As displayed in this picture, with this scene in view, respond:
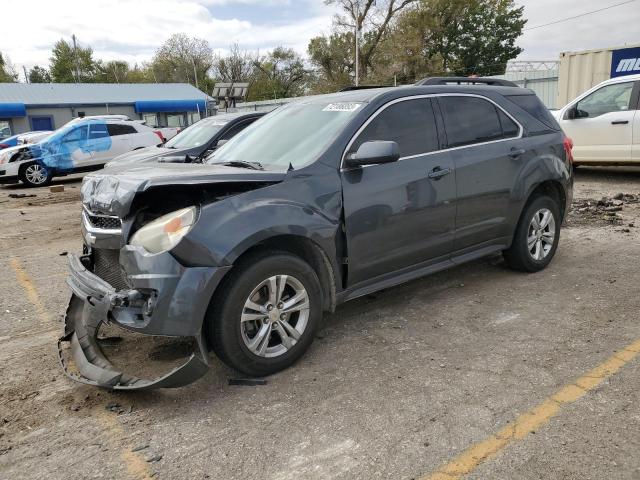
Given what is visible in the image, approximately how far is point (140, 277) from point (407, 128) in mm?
2307

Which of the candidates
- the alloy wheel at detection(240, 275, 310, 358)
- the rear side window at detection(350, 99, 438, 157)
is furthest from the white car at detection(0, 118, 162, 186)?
the alloy wheel at detection(240, 275, 310, 358)

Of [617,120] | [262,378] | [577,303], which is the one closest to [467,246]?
[577,303]

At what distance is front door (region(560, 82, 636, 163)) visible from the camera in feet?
31.5

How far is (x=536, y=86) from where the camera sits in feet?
69.1

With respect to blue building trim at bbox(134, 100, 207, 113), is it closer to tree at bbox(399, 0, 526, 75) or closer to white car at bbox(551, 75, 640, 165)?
tree at bbox(399, 0, 526, 75)

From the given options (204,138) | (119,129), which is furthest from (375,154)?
(119,129)

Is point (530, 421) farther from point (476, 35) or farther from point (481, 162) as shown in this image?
point (476, 35)

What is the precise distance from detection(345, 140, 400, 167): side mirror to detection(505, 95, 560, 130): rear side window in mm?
1975

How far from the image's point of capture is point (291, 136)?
4.01 meters

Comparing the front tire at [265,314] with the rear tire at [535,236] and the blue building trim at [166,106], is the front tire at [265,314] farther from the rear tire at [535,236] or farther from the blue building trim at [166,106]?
the blue building trim at [166,106]

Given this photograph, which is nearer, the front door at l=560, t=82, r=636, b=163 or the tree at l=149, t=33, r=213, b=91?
the front door at l=560, t=82, r=636, b=163

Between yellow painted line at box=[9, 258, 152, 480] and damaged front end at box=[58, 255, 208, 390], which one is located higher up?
damaged front end at box=[58, 255, 208, 390]

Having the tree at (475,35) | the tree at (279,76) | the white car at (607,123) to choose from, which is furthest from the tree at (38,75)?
the white car at (607,123)

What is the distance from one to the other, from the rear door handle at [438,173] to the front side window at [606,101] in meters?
7.49
